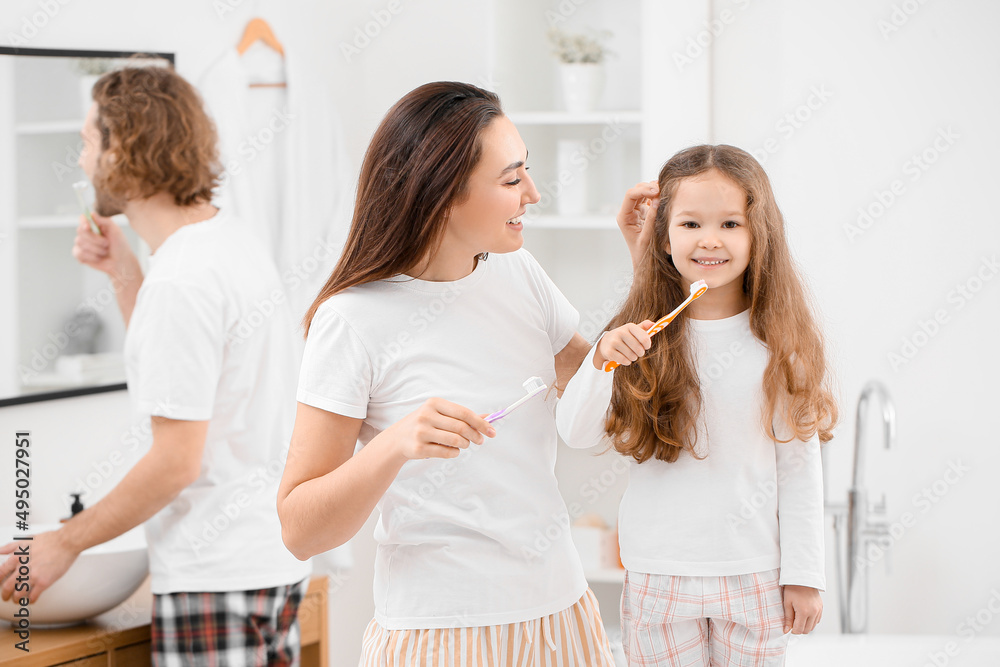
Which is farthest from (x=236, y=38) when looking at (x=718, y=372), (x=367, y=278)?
(x=718, y=372)

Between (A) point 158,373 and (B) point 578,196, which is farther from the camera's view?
(B) point 578,196

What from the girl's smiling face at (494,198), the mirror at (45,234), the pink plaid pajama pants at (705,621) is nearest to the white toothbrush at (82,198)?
the mirror at (45,234)

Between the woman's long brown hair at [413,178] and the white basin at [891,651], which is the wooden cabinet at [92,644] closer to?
the woman's long brown hair at [413,178]

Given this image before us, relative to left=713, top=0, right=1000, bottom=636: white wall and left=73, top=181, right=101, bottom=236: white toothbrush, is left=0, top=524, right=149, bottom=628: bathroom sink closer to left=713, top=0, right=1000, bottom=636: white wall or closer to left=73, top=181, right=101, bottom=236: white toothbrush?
left=73, top=181, right=101, bottom=236: white toothbrush

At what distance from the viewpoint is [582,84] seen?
191 cm

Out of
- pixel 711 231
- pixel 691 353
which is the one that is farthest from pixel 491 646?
pixel 711 231

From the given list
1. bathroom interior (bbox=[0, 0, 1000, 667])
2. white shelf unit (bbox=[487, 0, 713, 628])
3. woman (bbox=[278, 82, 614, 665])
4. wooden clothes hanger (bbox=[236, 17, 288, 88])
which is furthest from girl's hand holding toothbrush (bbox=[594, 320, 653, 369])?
wooden clothes hanger (bbox=[236, 17, 288, 88])

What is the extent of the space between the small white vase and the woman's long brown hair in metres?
1.08

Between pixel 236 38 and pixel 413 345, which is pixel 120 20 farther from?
pixel 413 345

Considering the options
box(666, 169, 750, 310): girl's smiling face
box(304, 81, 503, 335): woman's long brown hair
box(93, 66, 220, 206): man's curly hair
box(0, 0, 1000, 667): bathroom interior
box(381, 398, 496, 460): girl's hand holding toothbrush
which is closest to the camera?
box(381, 398, 496, 460): girl's hand holding toothbrush

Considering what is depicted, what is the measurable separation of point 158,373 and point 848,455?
1.51m

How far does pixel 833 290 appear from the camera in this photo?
1892mm

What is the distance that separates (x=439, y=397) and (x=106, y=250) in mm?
1022

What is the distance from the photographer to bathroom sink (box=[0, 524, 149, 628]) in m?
1.41
